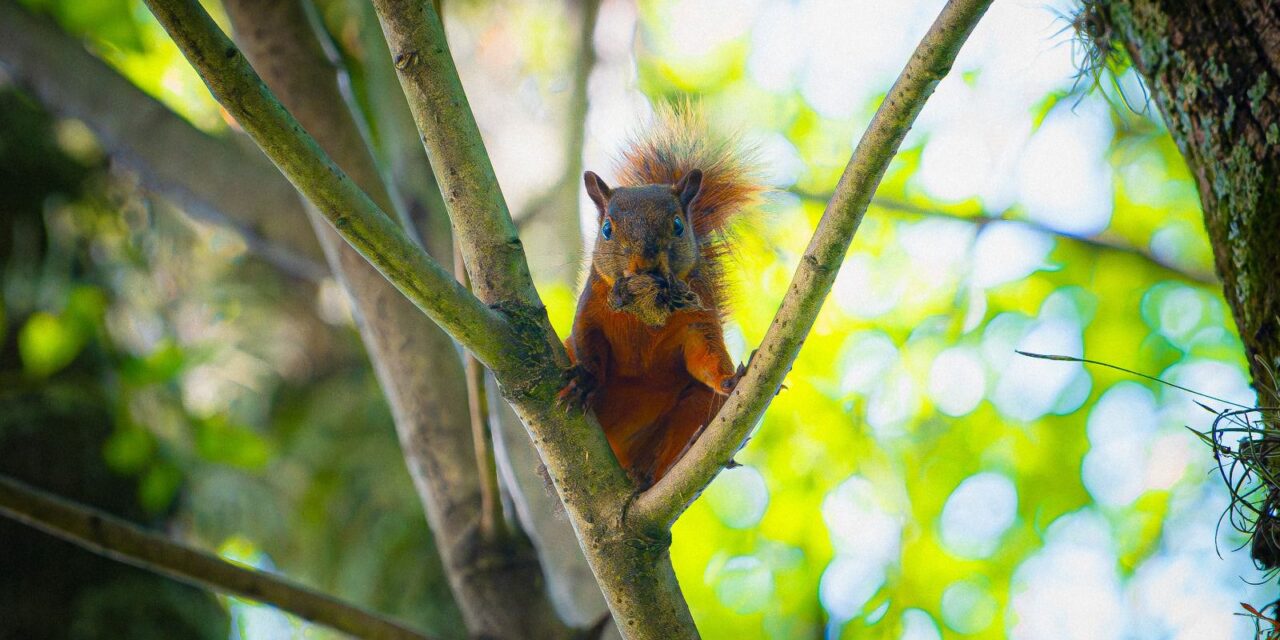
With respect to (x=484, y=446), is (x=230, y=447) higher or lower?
lower

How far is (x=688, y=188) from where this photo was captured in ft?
11.1

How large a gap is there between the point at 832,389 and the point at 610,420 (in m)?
2.89

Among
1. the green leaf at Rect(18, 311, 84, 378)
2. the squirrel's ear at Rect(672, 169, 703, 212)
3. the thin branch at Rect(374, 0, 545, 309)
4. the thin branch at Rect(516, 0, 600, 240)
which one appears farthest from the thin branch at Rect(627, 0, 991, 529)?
the green leaf at Rect(18, 311, 84, 378)

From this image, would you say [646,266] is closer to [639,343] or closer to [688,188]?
[639,343]

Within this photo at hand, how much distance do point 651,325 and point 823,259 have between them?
3.74 feet

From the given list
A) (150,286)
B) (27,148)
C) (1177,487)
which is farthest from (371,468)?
(1177,487)

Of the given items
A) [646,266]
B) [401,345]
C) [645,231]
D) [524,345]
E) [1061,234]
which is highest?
[1061,234]

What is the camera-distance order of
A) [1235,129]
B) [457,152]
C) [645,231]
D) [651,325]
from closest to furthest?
[457,152] → [1235,129] → [651,325] → [645,231]

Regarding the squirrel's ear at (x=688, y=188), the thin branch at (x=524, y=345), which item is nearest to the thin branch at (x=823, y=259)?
the thin branch at (x=524, y=345)

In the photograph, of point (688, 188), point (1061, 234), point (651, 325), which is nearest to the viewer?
point (651, 325)

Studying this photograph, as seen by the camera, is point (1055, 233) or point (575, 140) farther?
point (1055, 233)

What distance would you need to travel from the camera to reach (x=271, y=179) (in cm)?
438

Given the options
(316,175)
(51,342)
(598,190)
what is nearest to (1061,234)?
(598,190)

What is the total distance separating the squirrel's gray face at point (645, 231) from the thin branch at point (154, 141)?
169cm
